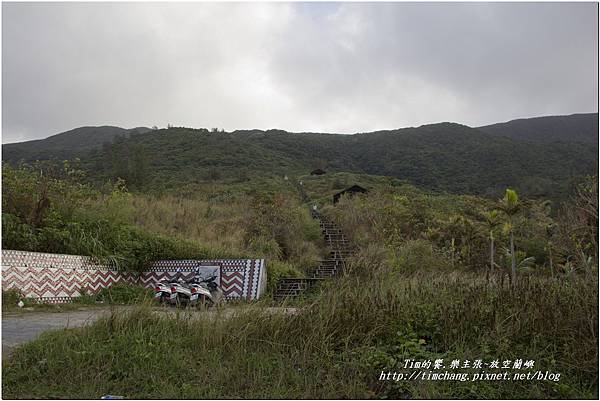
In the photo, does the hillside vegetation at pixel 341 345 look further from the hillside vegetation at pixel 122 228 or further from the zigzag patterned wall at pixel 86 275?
the hillside vegetation at pixel 122 228

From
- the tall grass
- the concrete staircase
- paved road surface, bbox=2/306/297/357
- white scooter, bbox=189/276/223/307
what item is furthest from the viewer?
the concrete staircase

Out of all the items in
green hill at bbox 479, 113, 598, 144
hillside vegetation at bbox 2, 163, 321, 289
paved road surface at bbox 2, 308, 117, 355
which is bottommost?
paved road surface at bbox 2, 308, 117, 355

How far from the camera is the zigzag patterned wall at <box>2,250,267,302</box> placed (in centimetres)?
920

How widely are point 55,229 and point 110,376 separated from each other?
724 centimetres

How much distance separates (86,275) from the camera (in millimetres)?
10516

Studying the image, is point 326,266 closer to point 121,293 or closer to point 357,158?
point 121,293

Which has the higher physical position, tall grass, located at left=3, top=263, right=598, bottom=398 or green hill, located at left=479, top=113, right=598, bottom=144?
green hill, located at left=479, top=113, right=598, bottom=144

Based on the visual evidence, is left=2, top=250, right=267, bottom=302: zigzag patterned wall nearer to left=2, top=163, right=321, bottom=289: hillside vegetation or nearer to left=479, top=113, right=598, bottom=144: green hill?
left=2, top=163, right=321, bottom=289: hillside vegetation

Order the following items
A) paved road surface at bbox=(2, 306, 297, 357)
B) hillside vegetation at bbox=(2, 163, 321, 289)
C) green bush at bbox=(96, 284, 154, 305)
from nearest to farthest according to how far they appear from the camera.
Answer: paved road surface at bbox=(2, 306, 297, 357) < green bush at bbox=(96, 284, 154, 305) < hillside vegetation at bbox=(2, 163, 321, 289)

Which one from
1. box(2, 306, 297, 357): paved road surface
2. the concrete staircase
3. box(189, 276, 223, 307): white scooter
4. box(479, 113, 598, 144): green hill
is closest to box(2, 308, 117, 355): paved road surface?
box(2, 306, 297, 357): paved road surface

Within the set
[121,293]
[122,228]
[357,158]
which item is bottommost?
[121,293]

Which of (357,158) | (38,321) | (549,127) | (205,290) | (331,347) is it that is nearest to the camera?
(331,347)

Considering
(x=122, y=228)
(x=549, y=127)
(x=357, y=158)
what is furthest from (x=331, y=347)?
(x=549, y=127)

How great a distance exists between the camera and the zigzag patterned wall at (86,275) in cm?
→ 920
